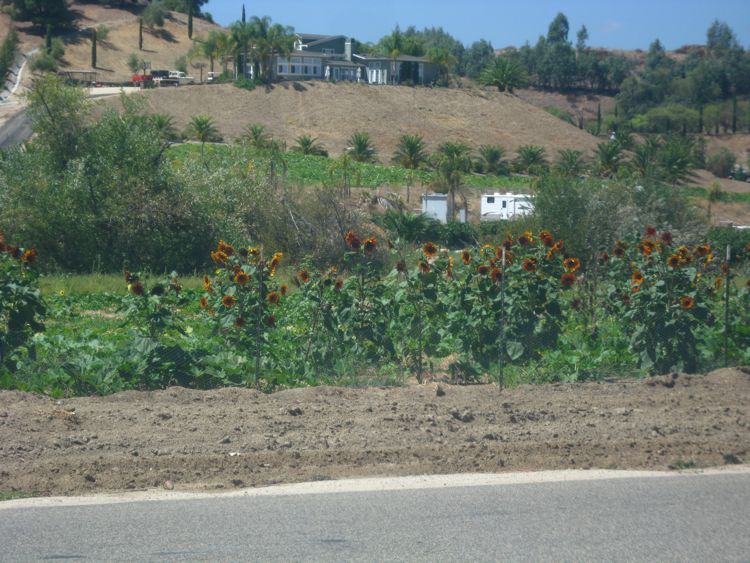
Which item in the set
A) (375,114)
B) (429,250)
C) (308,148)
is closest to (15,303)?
(429,250)

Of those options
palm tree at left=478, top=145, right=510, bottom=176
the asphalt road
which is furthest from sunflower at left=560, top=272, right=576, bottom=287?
palm tree at left=478, top=145, right=510, bottom=176

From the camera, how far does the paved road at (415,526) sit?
6.31 meters

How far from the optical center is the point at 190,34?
406 ft

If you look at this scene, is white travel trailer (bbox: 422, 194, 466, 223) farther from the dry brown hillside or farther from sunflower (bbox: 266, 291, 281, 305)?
sunflower (bbox: 266, 291, 281, 305)

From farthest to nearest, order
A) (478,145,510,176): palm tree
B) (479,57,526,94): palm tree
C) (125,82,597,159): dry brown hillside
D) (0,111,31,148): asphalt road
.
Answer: (479,57,526,94): palm tree < (125,82,597,159): dry brown hillside < (478,145,510,176): palm tree < (0,111,31,148): asphalt road

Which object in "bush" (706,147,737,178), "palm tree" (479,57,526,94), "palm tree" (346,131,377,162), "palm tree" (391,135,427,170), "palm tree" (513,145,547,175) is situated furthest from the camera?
"palm tree" (479,57,526,94)

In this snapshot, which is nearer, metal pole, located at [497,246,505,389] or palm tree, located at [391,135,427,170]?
metal pole, located at [497,246,505,389]

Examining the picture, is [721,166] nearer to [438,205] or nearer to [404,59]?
[404,59]

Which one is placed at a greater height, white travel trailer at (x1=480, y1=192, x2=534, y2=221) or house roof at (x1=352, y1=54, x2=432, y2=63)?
house roof at (x1=352, y1=54, x2=432, y2=63)

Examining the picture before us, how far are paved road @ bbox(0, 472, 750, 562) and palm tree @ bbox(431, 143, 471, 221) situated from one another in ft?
140

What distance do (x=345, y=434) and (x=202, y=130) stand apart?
A: 215 feet

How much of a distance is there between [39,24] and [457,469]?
385ft

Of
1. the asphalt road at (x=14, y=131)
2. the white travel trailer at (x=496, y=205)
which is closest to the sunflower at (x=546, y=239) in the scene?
the white travel trailer at (x=496, y=205)

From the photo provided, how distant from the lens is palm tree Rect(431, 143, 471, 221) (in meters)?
53.7
